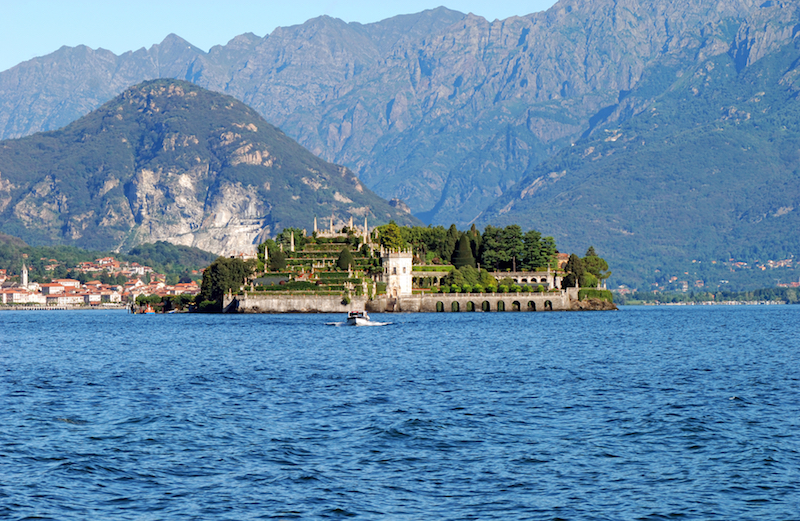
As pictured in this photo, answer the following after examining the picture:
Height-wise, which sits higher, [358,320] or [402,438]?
[358,320]

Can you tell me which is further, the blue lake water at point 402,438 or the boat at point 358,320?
the boat at point 358,320

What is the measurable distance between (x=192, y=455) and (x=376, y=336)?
84.5 m

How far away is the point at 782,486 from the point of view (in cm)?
3788

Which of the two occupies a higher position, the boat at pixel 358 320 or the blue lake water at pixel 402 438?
the boat at pixel 358 320

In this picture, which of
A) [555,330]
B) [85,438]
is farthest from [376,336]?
[85,438]

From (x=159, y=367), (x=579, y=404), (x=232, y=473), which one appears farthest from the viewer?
(x=159, y=367)

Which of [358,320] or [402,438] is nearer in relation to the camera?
[402,438]

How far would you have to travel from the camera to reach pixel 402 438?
4709cm

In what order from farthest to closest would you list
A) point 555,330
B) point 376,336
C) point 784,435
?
point 555,330 → point 376,336 → point 784,435

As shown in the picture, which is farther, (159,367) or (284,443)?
(159,367)

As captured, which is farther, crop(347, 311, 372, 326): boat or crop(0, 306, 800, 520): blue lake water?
crop(347, 311, 372, 326): boat

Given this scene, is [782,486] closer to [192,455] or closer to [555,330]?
[192,455]

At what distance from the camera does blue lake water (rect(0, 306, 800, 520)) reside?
118 feet

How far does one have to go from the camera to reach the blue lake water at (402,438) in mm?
35906
